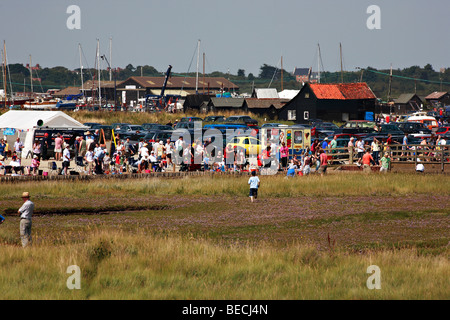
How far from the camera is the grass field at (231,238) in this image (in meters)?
14.5

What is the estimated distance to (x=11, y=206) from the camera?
27219 mm

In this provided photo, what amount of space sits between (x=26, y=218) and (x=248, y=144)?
75.8 feet

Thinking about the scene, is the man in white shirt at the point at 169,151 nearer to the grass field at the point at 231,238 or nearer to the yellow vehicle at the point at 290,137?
the grass field at the point at 231,238

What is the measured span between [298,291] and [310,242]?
6102mm

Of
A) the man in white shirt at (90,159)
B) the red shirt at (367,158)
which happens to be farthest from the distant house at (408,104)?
the man in white shirt at (90,159)

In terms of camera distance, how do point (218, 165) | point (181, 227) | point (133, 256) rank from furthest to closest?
1. point (218, 165)
2. point (181, 227)
3. point (133, 256)

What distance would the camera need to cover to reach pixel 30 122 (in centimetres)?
4341

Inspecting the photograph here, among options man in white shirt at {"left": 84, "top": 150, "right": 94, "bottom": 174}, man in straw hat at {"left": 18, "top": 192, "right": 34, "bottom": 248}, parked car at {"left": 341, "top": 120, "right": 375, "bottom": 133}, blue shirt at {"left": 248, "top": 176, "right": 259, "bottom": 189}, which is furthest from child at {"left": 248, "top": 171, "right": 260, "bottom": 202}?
parked car at {"left": 341, "top": 120, "right": 375, "bottom": 133}

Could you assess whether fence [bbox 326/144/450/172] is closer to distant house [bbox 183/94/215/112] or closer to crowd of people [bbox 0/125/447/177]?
crowd of people [bbox 0/125/447/177]

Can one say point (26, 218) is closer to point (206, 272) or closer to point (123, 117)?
point (206, 272)

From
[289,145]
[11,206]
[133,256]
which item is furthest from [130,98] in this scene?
[133,256]

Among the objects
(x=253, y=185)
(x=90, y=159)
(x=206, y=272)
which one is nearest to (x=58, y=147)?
(x=90, y=159)

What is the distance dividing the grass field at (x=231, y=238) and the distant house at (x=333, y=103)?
56.7 metres
